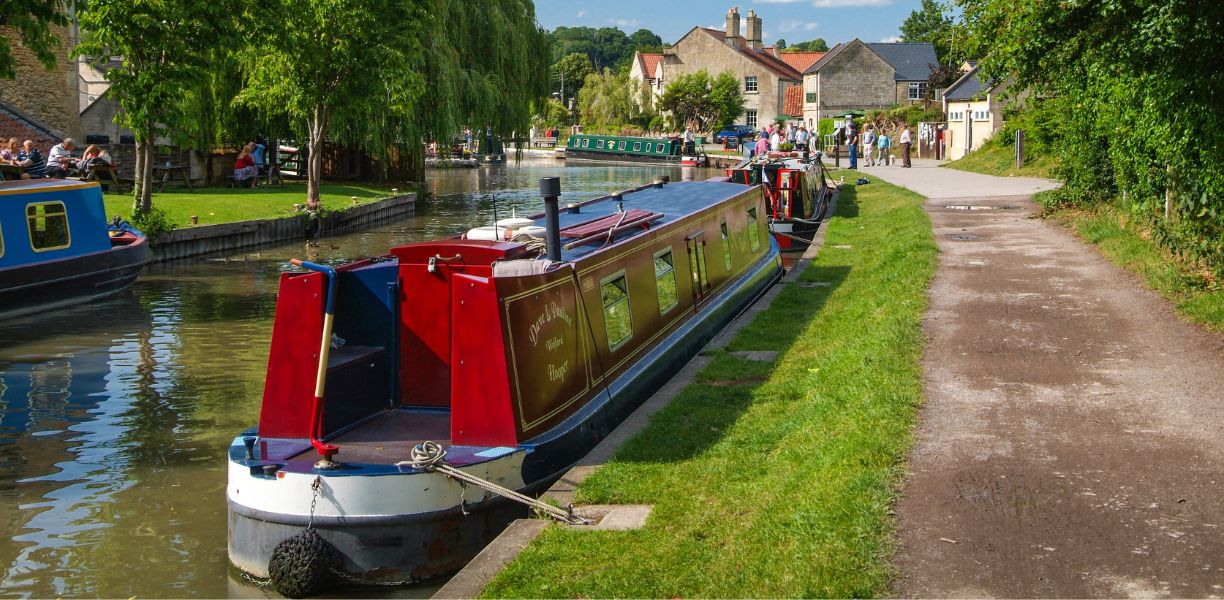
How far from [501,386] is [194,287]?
40.5 feet

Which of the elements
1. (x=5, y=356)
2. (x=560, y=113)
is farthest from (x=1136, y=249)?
(x=560, y=113)

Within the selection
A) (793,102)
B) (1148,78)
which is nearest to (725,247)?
(1148,78)

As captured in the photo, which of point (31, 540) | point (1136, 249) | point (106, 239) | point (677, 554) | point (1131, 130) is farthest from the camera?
point (106, 239)

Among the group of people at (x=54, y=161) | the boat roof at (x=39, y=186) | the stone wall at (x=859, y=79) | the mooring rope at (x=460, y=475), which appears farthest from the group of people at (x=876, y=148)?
the mooring rope at (x=460, y=475)

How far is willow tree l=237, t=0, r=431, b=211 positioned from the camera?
24.2 metres

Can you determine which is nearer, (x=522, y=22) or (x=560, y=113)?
(x=522, y=22)

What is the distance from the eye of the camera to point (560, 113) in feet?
306

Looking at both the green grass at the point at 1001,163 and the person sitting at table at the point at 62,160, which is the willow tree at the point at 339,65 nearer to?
the person sitting at table at the point at 62,160

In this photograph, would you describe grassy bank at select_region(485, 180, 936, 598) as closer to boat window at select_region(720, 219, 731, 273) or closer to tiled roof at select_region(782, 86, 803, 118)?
boat window at select_region(720, 219, 731, 273)

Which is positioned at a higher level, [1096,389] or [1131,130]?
[1131,130]

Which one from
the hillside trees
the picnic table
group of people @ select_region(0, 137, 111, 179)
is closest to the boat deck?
the hillside trees

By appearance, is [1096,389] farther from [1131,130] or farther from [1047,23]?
[1131,130]

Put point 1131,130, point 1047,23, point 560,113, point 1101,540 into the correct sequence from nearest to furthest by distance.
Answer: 1. point 1101,540
2. point 1047,23
3. point 1131,130
4. point 560,113

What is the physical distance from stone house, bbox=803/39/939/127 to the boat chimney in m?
68.8
